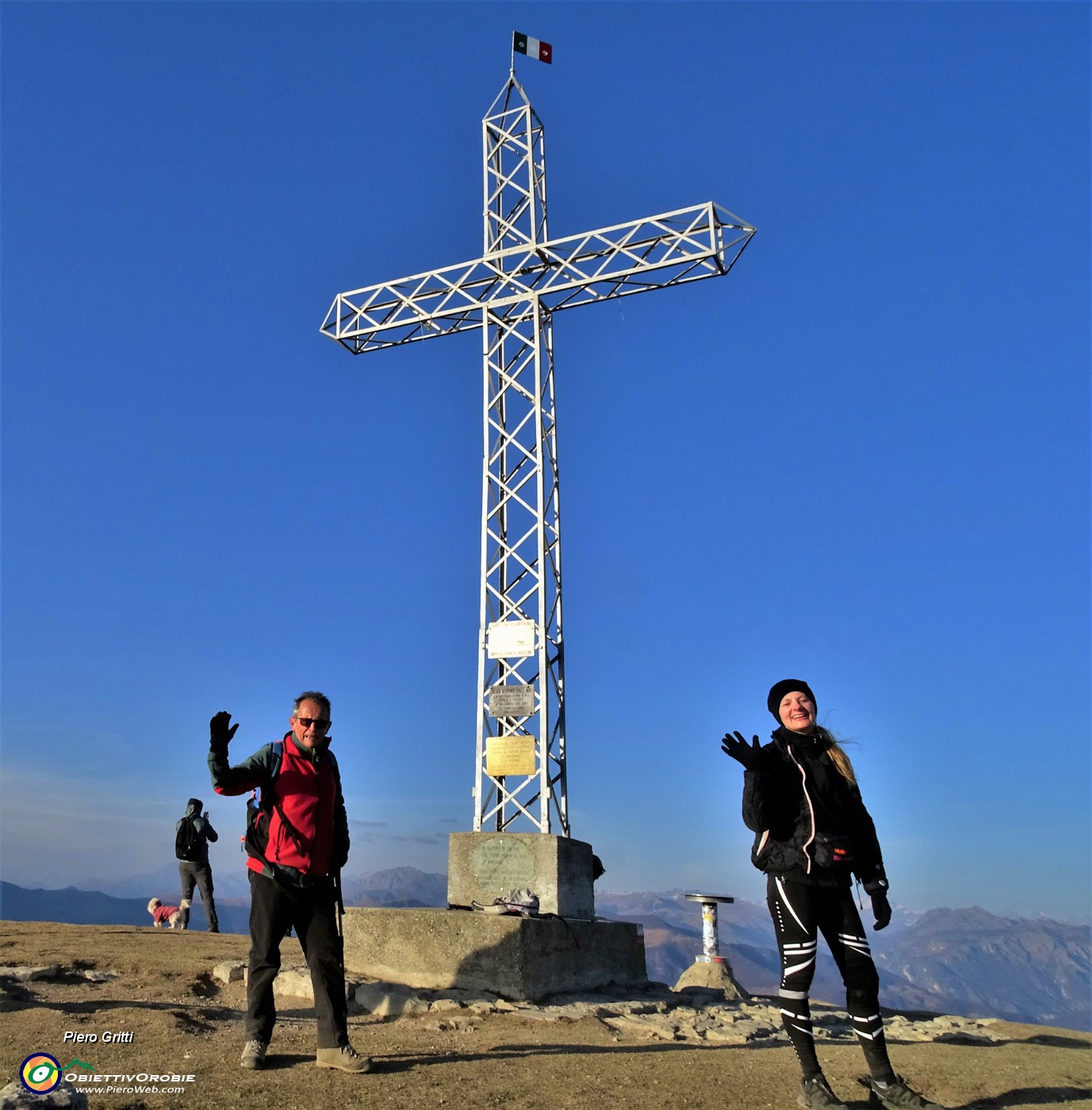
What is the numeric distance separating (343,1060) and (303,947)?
0.63 metres

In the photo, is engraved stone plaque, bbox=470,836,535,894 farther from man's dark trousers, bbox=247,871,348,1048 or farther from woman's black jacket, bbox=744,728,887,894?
woman's black jacket, bbox=744,728,887,894

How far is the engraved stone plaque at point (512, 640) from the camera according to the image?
36.1 feet

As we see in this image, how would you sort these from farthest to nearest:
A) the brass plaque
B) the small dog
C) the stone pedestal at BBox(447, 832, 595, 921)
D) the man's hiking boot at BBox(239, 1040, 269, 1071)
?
the small dog, the brass plaque, the stone pedestal at BBox(447, 832, 595, 921), the man's hiking boot at BBox(239, 1040, 269, 1071)

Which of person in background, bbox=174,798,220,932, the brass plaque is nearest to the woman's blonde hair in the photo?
the brass plaque

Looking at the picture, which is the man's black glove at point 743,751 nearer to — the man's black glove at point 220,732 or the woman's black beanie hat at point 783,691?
the woman's black beanie hat at point 783,691

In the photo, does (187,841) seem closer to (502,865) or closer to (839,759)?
(502,865)

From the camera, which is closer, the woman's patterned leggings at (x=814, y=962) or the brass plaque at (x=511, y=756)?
the woman's patterned leggings at (x=814, y=962)

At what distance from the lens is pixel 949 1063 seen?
6004 millimetres

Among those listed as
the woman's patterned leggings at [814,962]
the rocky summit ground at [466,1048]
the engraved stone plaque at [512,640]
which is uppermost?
the engraved stone plaque at [512,640]

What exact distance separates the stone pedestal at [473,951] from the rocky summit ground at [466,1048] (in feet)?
0.94

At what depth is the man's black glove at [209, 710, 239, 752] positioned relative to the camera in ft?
15.7

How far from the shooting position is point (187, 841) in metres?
12.8

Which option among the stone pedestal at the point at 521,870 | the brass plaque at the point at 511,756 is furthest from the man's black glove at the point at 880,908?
the brass plaque at the point at 511,756

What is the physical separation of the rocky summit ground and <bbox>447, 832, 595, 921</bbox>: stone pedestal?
1.16 meters
